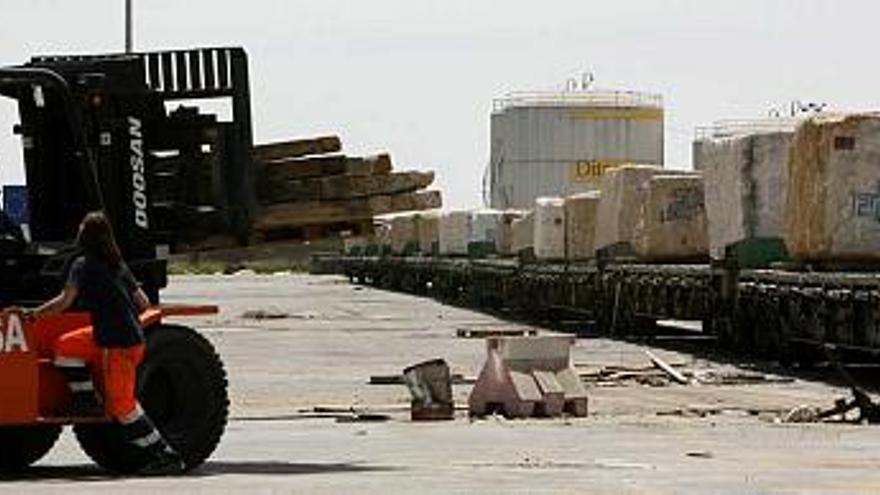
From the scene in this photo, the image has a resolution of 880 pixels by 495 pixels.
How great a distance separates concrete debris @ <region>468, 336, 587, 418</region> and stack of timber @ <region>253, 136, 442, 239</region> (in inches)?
204

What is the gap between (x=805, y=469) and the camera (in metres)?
14.2

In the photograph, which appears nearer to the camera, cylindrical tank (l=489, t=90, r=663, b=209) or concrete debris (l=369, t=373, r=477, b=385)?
concrete debris (l=369, t=373, r=477, b=385)

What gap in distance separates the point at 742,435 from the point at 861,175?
9708 mm

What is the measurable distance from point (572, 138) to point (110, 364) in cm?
5584

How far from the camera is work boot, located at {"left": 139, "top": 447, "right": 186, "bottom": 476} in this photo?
1340 centimetres

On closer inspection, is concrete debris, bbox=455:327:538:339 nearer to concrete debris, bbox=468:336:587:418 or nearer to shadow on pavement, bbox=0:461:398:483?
concrete debris, bbox=468:336:587:418

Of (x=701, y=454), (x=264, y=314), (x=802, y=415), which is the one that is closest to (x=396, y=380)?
(x=802, y=415)

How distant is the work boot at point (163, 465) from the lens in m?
13.4

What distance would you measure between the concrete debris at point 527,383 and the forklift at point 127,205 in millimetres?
5973

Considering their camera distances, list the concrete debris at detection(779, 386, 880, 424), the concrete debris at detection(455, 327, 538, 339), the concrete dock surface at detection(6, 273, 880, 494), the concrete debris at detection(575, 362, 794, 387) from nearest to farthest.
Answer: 1. the concrete dock surface at detection(6, 273, 880, 494)
2. the concrete debris at detection(779, 386, 880, 424)
3. the concrete debris at detection(575, 362, 794, 387)
4. the concrete debris at detection(455, 327, 538, 339)

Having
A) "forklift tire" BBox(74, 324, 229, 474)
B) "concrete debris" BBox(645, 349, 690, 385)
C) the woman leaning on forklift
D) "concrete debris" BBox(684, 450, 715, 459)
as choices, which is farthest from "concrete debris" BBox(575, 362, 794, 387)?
the woman leaning on forklift

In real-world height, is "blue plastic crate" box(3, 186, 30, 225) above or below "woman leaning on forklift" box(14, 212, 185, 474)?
above

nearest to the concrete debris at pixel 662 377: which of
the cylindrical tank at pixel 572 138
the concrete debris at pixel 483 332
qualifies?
the concrete debris at pixel 483 332

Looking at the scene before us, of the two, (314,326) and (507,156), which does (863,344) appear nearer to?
(314,326)
